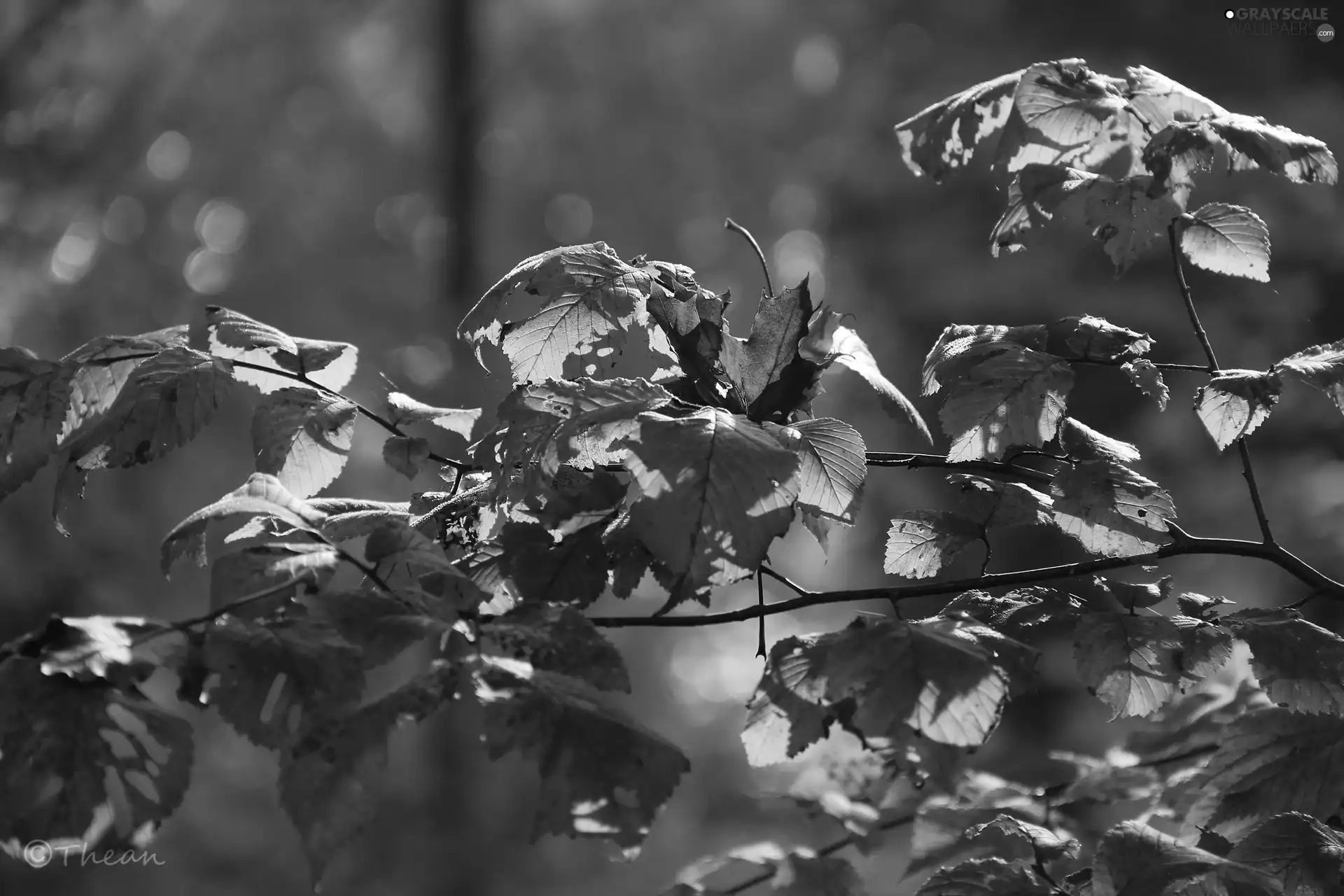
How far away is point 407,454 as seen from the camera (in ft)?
3.30

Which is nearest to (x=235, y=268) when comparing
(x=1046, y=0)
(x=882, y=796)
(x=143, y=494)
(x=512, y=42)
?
(x=143, y=494)

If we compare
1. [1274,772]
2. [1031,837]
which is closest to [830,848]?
[1031,837]

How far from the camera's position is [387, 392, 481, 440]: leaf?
3.42 ft

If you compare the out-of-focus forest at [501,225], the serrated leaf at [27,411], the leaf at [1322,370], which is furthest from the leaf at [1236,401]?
the out-of-focus forest at [501,225]

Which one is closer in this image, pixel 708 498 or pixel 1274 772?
pixel 708 498

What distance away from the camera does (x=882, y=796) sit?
5.67ft

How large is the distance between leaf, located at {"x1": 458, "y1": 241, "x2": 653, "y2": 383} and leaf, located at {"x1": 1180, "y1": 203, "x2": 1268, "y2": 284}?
2.00ft

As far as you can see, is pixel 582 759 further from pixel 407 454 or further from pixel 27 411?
pixel 27 411

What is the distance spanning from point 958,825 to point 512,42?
761 centimetres

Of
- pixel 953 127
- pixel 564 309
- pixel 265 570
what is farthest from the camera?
pixel 953 127

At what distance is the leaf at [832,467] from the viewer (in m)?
0.79

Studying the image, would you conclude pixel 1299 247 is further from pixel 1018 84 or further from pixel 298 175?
pixel 298 175

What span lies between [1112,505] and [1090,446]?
0.40ft

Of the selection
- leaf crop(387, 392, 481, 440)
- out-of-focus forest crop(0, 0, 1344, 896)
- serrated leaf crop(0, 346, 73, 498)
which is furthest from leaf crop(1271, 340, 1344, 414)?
out-of-focus forest crop(0, 0, 1344, 896)
